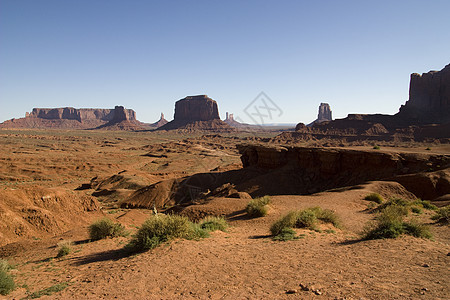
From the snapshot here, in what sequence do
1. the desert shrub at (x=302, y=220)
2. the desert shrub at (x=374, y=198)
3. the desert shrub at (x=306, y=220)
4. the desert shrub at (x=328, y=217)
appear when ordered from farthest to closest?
the desert shrub at (x=374, y=198)
the desert shrub at (x=328, y=217)
the desert shrub at (x=306, y=220)
the desert shrub at (x=302, y=220)

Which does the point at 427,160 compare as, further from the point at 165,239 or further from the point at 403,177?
the point at 165,239

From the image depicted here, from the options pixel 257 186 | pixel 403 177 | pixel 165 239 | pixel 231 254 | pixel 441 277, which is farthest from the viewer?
pixel 257 186

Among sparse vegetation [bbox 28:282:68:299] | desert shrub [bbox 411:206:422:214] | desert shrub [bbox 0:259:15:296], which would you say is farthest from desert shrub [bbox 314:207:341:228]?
desert shrub [bbox 0:259:15:296]

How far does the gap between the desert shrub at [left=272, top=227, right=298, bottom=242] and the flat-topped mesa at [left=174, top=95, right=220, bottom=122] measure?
16311 cm

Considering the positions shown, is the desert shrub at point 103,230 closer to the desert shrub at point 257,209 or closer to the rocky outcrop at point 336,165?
the desert shrub at point 257,209

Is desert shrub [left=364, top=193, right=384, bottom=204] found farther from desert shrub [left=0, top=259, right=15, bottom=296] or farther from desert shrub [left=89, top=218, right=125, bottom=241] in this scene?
desert shrub [left=0, top=259, right=15, bottom=296]

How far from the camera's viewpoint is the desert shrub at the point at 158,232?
8.75 m

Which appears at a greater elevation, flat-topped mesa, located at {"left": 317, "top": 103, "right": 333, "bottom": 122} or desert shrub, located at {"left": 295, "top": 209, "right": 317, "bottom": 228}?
flat-topped mesa, located at {"left": 317, "top": 103, "right": 333, "bottom": 122}

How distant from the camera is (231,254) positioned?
836cm

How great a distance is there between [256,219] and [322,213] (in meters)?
3.33

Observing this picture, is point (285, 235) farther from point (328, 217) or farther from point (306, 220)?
point (328, 217)

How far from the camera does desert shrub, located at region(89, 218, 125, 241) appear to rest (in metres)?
11.2

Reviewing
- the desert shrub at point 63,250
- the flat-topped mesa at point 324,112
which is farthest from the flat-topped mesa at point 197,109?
the desert shrub at point 63,250

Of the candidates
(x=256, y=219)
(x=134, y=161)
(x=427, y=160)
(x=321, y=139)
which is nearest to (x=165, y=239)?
(x=256, y=219)
